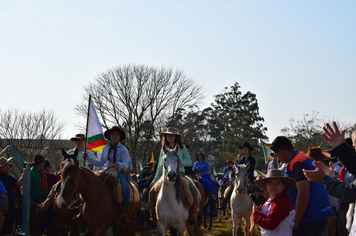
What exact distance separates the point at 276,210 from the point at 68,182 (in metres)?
4.12

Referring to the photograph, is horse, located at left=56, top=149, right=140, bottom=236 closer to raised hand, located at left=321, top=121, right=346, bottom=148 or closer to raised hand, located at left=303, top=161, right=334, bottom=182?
raised hand, located at left=303, top=161, right=334, bottom=182

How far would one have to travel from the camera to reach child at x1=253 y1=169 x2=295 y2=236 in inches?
198

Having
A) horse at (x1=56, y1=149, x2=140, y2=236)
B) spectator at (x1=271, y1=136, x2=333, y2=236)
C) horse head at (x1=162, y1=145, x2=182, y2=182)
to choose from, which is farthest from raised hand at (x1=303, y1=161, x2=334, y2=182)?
horse at (x1=56, y1=149, x2=140, y2=236)

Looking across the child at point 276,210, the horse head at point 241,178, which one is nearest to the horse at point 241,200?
the horse head at point 241,178

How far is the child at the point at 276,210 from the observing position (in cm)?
504

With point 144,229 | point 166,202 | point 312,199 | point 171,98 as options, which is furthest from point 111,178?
point 171,98

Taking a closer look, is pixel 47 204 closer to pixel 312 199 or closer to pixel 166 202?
pixel 166 202

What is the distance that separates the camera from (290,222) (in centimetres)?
507

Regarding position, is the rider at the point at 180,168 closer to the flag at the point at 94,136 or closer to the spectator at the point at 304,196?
the flag at the point at 94,136

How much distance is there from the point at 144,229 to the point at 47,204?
614cm

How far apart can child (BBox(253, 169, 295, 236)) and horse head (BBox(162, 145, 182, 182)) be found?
10.3ft

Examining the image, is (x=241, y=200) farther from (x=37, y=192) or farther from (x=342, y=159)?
(x=342, y=159)

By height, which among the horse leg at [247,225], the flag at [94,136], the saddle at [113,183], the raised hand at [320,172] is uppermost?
the flag at [94,136]

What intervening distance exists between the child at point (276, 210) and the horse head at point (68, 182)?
3.77m
